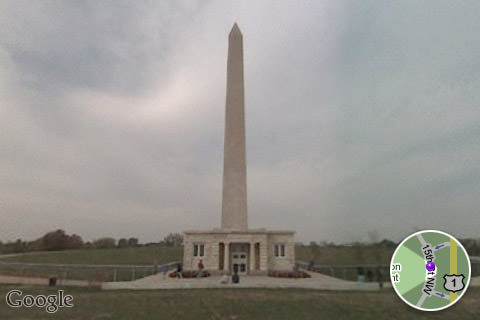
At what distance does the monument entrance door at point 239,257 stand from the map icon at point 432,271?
2160 cm

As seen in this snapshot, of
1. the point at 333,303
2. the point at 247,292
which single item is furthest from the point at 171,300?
the point at 333,303

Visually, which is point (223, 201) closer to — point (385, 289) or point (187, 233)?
point (187, 233)

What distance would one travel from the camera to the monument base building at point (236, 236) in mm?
28875

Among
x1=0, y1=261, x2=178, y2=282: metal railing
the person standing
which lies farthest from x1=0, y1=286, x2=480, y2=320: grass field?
x1=0, y1=261, x2=178, y2=282: metal railing

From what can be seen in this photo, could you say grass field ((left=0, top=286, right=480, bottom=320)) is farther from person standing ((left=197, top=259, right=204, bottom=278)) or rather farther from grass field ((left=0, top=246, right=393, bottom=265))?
grass field ((left=0, top=246, right=393, bottom=265))

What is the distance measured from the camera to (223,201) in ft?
104

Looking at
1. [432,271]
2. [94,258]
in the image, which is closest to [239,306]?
[432,271]

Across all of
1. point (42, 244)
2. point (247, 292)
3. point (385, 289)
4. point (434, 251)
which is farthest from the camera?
point (42, 244)

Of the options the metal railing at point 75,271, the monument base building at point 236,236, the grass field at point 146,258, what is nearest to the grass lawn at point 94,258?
the grass field at point 146,258

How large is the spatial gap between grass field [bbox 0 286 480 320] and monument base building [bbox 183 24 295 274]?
32.3ft

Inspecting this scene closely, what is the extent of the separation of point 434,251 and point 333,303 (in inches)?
330

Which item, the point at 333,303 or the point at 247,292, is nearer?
the point at 333,303

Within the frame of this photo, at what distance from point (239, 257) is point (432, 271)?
73.3 feet

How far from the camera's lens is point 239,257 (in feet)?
96.6
